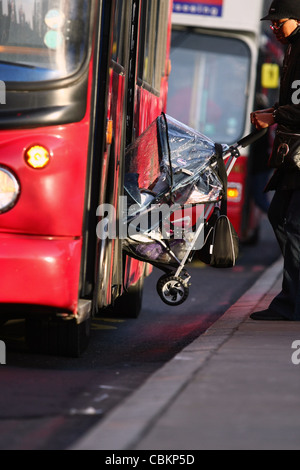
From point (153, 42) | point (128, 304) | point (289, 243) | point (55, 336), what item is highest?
point (153, 42)

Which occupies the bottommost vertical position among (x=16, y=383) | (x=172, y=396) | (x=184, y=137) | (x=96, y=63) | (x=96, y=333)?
(x=96, y=333)

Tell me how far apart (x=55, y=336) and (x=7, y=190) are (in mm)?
1062

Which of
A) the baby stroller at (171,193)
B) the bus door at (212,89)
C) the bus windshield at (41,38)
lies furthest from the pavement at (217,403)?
the bus door at (212,89)

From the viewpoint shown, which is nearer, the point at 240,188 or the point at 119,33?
the point at 119,33

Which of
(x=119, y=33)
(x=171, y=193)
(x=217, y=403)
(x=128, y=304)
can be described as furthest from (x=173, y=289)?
(x=217, y=403)

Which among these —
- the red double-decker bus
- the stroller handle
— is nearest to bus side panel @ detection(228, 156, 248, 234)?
the stroller handle

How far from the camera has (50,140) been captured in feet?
21.6

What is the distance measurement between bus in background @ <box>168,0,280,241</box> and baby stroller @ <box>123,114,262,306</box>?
8.06 m

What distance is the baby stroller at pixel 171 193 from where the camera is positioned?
25.9 ft

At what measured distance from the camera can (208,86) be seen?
54.4 ft

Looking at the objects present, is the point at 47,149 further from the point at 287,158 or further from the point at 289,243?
the point at 289,243

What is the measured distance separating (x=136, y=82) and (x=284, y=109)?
101cm

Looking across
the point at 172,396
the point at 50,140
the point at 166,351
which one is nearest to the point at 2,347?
the point at 166,351

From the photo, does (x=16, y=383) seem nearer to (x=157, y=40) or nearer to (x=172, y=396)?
(x=172, y=396)
